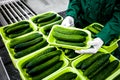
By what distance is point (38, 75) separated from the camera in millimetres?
1460

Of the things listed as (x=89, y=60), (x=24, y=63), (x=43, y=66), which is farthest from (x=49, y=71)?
(x=89, y=60)

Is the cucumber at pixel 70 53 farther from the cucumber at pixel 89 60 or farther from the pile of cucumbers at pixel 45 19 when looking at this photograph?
the pile of cucumbers at pixel 45 19

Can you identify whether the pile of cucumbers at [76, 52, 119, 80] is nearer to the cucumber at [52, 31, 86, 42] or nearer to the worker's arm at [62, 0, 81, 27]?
the cucumber at [52, 31, 86, 42]

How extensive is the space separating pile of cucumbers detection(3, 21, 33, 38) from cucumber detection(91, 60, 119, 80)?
805 mm

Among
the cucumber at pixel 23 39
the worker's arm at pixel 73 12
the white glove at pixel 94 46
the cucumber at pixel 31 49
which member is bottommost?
the white glove at pixel 94 46

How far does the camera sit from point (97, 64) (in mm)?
1498

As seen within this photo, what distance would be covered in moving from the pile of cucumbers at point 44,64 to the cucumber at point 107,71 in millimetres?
288

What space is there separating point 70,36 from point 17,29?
0.55 m

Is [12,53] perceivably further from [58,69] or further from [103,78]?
[103,78]

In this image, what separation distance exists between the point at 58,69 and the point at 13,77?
37 centimetres

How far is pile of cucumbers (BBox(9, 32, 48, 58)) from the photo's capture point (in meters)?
1.64

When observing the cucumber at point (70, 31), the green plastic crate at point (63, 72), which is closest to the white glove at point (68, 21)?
the cucumber at point (70, 31)

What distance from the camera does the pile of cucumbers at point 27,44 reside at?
1.64 m

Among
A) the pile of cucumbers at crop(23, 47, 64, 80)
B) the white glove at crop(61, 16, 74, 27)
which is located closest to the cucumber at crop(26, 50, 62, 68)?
the pile of cucumbers at crop(23, 47, 64, 80)
